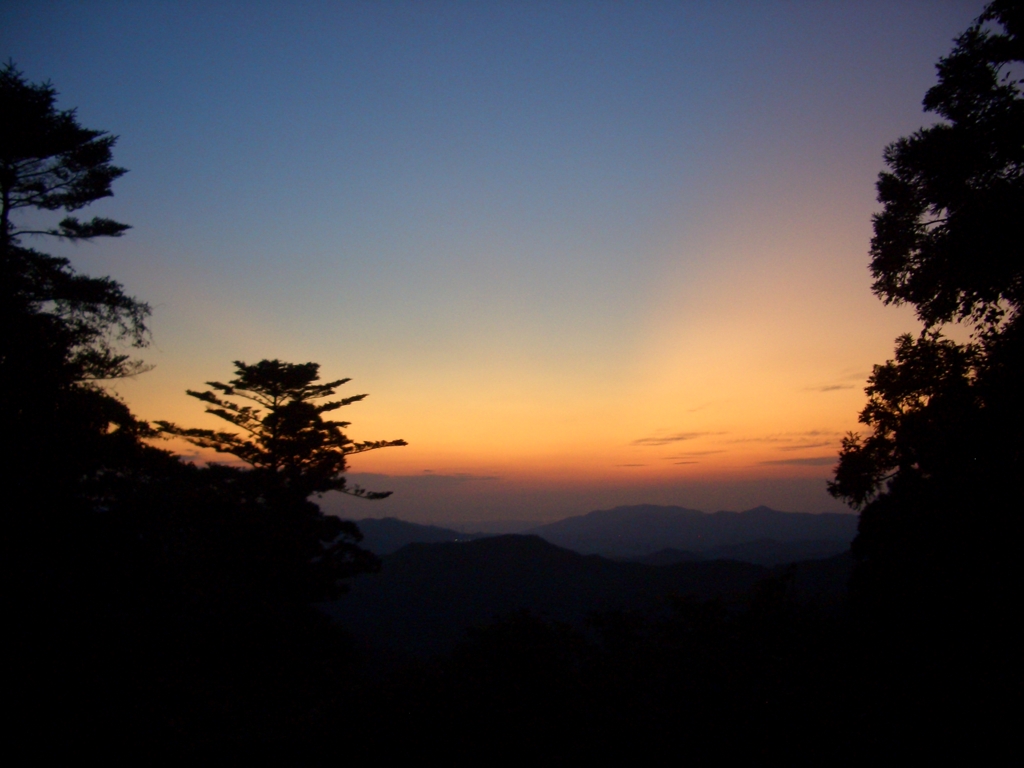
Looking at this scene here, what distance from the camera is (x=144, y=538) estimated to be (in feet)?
40.0

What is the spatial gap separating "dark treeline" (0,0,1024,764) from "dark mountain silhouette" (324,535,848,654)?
31523mm

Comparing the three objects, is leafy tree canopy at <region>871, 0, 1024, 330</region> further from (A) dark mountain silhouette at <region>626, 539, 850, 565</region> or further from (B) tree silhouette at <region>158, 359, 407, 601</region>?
(A) dark mountain silhouette at <region>626, 539, 850, 565</region>

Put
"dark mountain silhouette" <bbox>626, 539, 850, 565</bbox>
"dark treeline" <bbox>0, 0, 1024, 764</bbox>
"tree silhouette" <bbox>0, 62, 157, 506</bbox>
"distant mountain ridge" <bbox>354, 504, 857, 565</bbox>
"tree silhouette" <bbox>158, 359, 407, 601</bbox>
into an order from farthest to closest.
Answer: "distant mountain ridge" <bbox>354, 504, 857, 565</bbox>
"dark mountain silhouette" <bbox>626, 539, 850, 565</bbox>
"tree silhouette" <bbox>158, 359, 407, 601</bbox>
"tree silhouette" <bbox>0, 62, 157, 506</bbox>
"dark treeline" <bbox>0, 0, 1024, 764</bbox>

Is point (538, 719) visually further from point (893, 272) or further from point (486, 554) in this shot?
point (486, 554)

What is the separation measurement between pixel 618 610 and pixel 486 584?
4890 centimetres

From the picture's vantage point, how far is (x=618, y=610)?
31.7 feet

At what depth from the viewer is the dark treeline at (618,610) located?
203 inches

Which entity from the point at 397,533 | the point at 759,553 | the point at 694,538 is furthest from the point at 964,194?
the point at 694,538

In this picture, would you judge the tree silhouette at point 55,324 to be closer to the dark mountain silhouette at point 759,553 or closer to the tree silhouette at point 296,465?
the tree silhouette at point 296,465

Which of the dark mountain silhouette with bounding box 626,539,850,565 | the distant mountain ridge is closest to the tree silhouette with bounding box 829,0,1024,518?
the dark mountain silhouette with bounding box 626,539,850,565

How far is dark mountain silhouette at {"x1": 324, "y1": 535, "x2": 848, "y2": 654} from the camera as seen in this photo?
143 feet

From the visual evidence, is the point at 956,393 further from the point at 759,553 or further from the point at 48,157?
the point at 759,553

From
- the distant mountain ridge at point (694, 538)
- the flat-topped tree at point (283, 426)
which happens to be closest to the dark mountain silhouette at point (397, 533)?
the distant mountain ridge at point (694, 538)

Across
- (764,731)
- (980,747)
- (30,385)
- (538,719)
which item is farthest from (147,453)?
(980,747)
